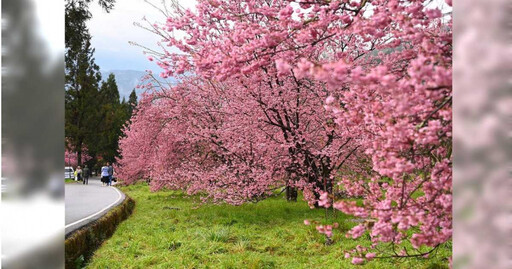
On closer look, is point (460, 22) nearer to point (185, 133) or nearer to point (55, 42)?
point (55, 42)

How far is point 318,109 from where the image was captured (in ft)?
21.9

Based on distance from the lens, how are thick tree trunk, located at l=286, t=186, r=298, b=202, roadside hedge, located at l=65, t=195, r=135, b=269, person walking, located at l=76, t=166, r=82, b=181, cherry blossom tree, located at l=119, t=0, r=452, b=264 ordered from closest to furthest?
1. cherry blossom tree, located at l=119, t=0, r=452, b=264
2. roadside hedge, located at l=65, t=195, r=135, b=269
3. thick tree trunk, located at l=286, t=186, r=298, b=202
4. person walking, located at l=76, t=166, r=82, b=181

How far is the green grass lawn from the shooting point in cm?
462

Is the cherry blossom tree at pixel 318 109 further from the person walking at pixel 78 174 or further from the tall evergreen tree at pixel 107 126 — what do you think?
the tall evergreen tree at pixel 107 126

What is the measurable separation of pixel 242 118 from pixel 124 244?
2.74 meters

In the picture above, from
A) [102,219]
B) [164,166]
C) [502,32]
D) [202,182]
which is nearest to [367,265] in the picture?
[502,32]

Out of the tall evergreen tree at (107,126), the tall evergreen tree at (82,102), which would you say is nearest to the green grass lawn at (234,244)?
the tall evergreen tree at (82,102)

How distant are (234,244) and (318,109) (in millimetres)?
2526

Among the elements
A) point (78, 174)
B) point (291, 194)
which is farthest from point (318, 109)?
point (78, 174)

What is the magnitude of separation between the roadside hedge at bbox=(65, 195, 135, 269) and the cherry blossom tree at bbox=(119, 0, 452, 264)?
1866 mm

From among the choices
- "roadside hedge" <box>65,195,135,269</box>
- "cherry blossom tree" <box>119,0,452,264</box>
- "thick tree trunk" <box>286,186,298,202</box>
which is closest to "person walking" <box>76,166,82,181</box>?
"cherry blossom tree" <box>119,0,452,264</box>

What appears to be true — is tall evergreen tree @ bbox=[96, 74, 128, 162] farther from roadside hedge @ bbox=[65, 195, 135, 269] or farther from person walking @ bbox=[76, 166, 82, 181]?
roadside hedge @ bbox=[65, 195, 135, 269]

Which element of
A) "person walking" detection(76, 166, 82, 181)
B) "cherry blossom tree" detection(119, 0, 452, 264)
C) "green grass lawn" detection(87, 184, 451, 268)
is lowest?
"person walking" detection(76, 166, 82, 181)

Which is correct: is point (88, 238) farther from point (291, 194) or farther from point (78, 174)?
point (78, 174)
